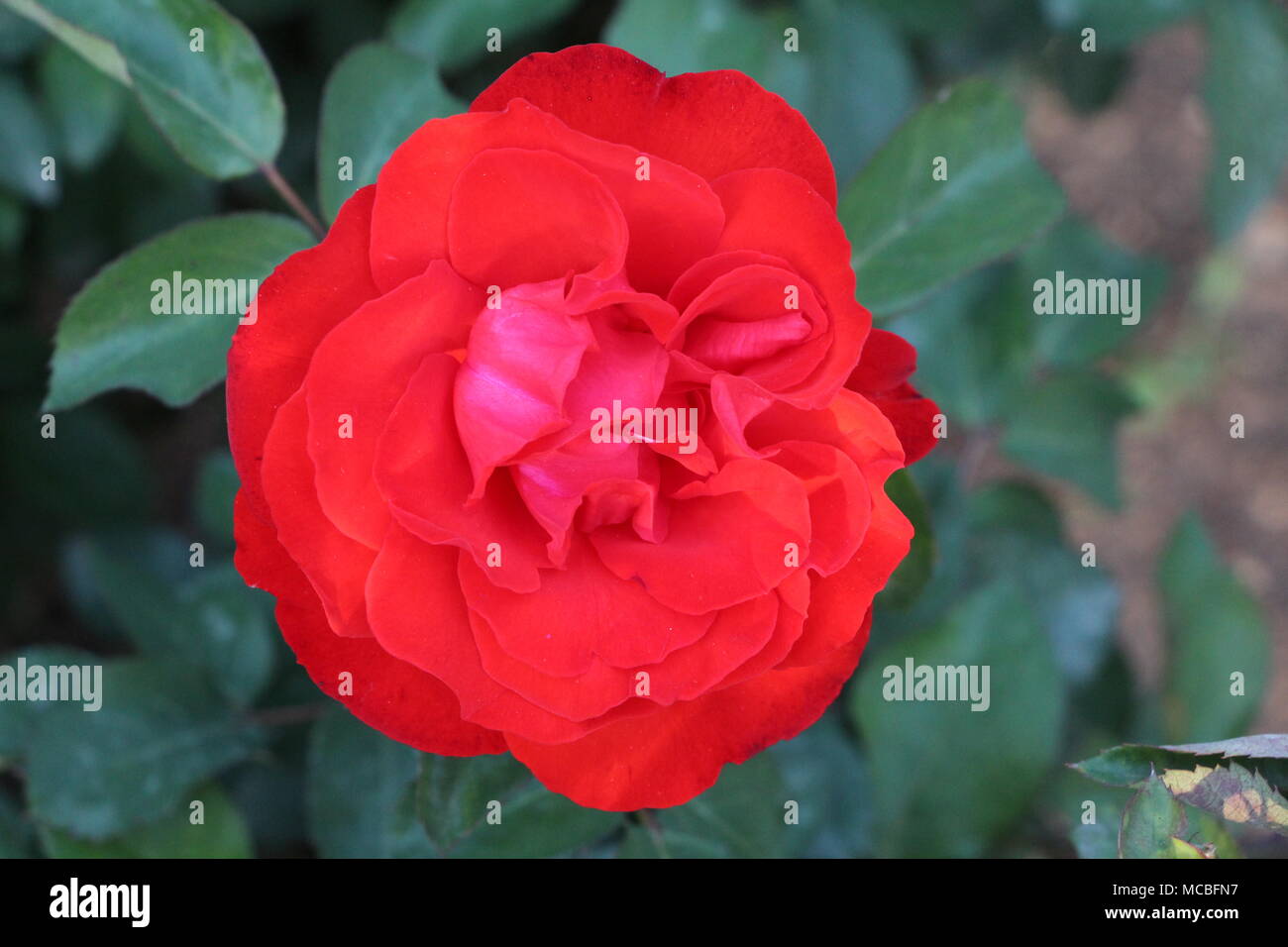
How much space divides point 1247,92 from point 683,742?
4.65 ft

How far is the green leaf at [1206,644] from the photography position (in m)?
1.53

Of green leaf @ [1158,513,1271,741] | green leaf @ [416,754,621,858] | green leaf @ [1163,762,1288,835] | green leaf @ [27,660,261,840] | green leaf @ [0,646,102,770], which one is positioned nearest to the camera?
green leaf @ [1163,762,1288,835]

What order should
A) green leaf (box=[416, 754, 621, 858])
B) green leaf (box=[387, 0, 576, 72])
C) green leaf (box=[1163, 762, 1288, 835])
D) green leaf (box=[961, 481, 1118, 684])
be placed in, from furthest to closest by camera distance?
green leaf (box=[961, 481, 1118, 684])
green leaf (box=[387, 0, 576, 72])
green leaf (box=[416, 754, 621, 858])
green leaf (box=[1163, 762, 1288, 835])

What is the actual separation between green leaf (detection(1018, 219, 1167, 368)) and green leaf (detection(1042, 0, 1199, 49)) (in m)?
0.39

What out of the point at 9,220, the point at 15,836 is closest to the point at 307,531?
the point at 15,836

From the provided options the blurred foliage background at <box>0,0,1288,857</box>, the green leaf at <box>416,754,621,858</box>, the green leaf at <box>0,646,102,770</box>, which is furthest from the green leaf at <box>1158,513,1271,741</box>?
the green leaf at <box>0,646,102,770</box>

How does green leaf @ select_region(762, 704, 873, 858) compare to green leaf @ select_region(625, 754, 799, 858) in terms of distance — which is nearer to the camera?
green leaf @ select_region(625, 754, 799, 858)

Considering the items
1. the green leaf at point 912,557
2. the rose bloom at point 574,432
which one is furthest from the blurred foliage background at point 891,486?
the rose bloom at point 574,432

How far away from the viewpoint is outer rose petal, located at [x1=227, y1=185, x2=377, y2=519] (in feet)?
2.30

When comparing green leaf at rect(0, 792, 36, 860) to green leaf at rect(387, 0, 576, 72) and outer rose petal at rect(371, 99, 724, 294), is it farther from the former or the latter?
green leaf at rect(387, 0, 576, 72)

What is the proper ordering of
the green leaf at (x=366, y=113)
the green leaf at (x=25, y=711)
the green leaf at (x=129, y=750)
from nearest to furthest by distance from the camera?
1. the green leaf at (x=366, y=113)
2. the green leaf at (x=129, y=750)
3. the green leaf at (x=25, y=711)

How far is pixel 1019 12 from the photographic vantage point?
187 centimetres

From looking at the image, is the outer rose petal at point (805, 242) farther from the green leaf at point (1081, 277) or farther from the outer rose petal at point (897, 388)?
the green leaf at point (1081, 277)

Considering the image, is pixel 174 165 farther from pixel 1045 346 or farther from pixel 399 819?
pixel 1045 346
